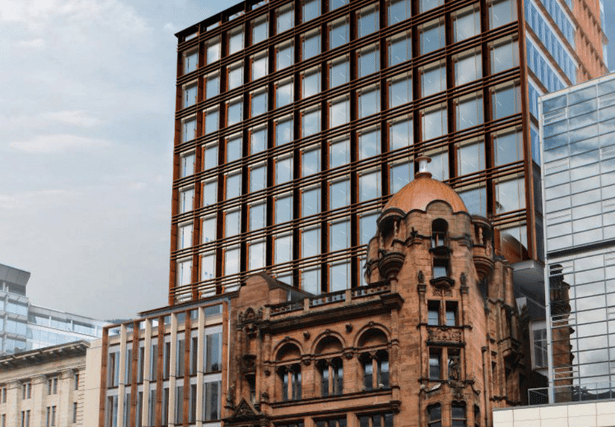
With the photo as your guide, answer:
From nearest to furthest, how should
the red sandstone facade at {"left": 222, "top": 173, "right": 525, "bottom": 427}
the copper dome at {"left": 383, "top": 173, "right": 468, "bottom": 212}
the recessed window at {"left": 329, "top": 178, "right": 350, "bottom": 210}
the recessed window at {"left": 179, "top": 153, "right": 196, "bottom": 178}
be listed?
the red sandstone facade at {"left": 222, "top": 173, "right": 525, "bottom": 427}
the copper dome at {"left": 383, "top": 173, "right": 468, "bottom": 212}
the recessed window at {"left": 329, "top": 178, "right": 350, "bottom": 210}
the recessed window at {"left": 179, "top": 153, "right": 196, "bottom": 178}

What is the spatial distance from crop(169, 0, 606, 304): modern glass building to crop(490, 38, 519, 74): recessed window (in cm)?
13

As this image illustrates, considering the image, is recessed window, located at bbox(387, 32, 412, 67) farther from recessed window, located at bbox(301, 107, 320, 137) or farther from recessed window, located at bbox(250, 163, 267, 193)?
recessed window, located at bbox(250, 163, 267, 193)

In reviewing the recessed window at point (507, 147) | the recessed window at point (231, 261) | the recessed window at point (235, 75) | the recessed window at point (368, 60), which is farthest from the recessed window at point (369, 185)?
the recessed window at point (235, 75)

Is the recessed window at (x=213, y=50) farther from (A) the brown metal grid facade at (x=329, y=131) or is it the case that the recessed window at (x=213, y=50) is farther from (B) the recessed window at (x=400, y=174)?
(B) the recessed window at (x=400, y=174)

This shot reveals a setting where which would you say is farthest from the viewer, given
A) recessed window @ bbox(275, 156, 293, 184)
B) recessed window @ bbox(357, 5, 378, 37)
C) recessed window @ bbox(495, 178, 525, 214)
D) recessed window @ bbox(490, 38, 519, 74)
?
recessed window @ bbox(275, 156, 293, 184)

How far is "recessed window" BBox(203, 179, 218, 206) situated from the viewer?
11800 centimetres

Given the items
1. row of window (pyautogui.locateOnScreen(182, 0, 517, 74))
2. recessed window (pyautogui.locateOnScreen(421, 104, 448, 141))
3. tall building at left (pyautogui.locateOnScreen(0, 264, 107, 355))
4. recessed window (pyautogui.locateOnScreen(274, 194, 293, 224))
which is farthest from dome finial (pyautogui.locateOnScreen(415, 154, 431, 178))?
tall building at left (pyautogui.locateOnScreen(0, 264, 107, 355))

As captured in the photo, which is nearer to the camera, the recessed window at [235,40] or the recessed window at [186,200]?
the recessed window at [186,200]

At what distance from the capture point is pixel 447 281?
81.9m

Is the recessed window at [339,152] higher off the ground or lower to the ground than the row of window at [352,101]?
lower

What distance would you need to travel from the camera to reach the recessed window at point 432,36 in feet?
346

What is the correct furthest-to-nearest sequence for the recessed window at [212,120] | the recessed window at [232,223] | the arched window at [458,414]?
the recessed window at [212,120]
the recessed window at [232,223]
the arched window at [458,414]

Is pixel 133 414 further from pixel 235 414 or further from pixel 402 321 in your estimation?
pixel 402 321

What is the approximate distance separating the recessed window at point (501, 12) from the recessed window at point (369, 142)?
1449 centimetres
